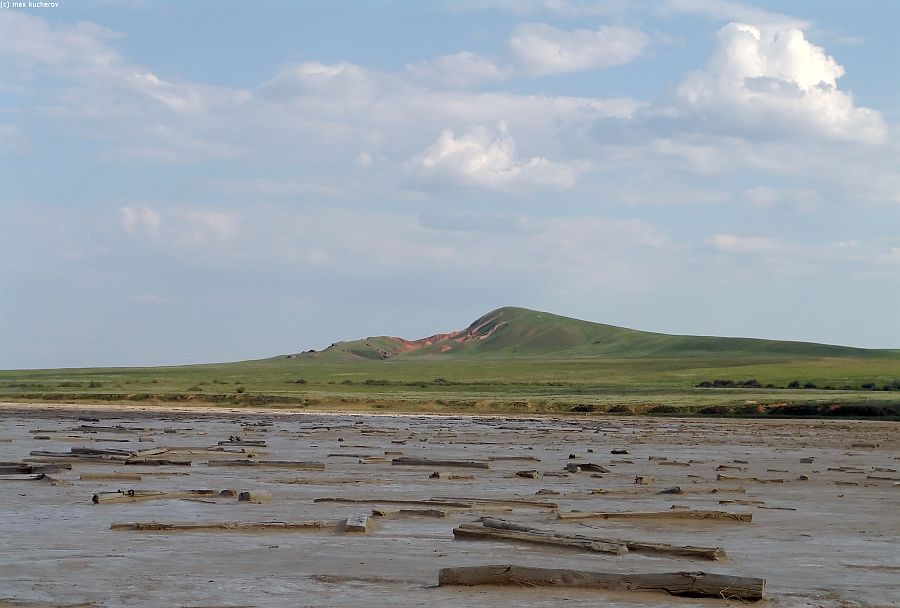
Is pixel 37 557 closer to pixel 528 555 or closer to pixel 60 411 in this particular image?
pixel 528 555

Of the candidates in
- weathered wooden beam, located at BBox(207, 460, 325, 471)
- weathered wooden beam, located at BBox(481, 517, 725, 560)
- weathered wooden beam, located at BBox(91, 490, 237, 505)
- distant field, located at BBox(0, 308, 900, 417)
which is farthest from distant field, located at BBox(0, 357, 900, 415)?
weathered wooden beam, located at BBox(481, 517, 725, 560)

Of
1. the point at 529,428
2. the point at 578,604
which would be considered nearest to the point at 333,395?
the point at 529,428

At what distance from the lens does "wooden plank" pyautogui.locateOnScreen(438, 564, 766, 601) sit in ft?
41.7

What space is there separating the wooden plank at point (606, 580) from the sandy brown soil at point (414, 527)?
0.16m

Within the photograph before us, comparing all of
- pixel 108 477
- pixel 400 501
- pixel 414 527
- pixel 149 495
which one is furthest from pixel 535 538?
pixel 108 477

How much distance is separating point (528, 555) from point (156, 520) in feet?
20.9

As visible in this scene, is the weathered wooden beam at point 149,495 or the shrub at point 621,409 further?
the shrub at point 621,409

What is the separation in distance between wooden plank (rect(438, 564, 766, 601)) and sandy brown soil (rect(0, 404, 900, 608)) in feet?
0.54

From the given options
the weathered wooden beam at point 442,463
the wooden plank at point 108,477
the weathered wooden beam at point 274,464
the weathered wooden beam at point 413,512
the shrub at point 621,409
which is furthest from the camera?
the shrub at point 621,409

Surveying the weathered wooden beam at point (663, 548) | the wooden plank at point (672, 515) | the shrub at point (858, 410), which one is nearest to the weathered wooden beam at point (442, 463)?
the wooden plank at point (672, 515)

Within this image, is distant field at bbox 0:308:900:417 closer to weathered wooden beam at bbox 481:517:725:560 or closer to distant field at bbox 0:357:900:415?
distant field at bbox 0:357:900:415

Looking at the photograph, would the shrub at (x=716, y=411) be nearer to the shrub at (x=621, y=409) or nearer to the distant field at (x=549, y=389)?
the distant field at (x=549, y=389)

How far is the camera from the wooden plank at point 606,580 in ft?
41.7

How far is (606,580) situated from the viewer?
13.1 meters
